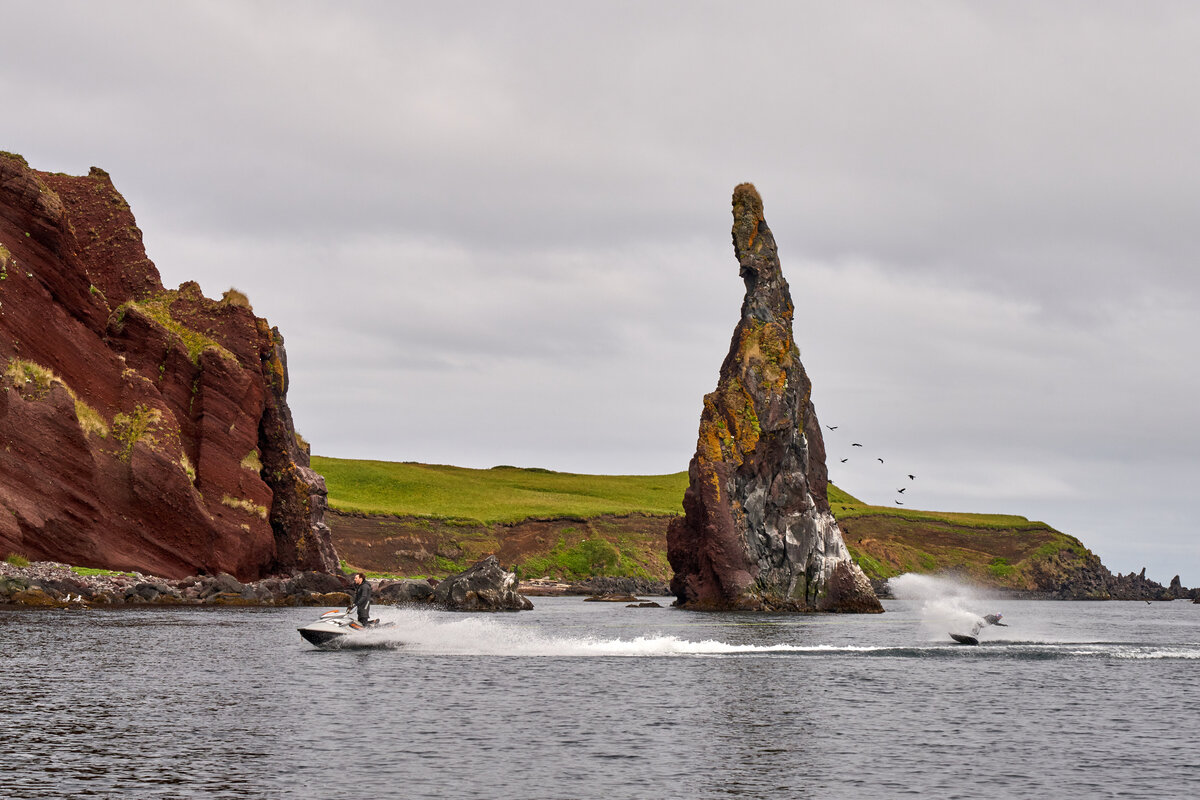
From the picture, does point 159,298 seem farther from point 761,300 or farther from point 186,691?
point 186,691

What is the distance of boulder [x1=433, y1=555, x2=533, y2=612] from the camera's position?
4050 inches

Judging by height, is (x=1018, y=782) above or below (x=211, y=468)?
below

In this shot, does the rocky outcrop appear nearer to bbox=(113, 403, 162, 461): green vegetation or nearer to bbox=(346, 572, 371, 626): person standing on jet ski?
bbox=(113, 403, 162, 461): green vegetation

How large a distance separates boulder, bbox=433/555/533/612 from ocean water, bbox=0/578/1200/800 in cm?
3839

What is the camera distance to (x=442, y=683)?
42.8 m

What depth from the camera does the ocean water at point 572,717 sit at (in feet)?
81.9

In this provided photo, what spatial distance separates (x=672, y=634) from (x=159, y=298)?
70.2 m

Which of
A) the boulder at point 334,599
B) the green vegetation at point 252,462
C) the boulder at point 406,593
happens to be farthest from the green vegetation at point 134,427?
the boulder at point 406,593

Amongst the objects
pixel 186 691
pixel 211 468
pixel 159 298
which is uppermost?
pixel 159 298

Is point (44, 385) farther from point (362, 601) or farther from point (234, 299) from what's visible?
point (362, 601)

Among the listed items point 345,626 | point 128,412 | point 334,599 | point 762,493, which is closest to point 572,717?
point 345,626

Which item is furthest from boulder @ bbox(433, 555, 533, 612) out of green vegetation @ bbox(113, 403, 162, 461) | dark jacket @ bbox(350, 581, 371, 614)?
dark jacket @ bbox(350, 581, 371, 614)

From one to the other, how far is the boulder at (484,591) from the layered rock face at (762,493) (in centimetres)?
1875

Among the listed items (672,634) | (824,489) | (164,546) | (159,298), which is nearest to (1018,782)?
(672,634)
